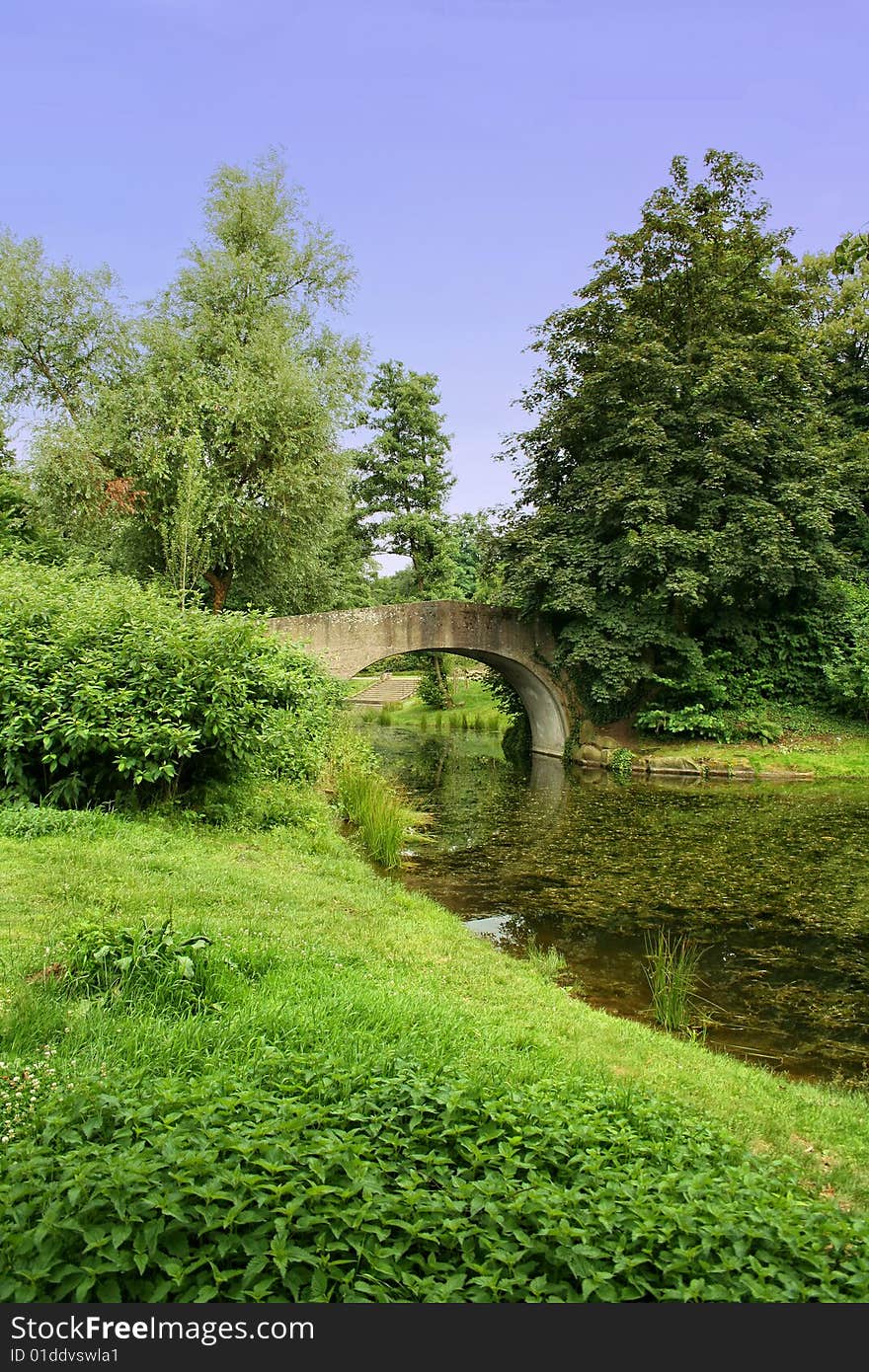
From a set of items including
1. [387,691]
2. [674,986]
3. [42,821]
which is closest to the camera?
[674,986]

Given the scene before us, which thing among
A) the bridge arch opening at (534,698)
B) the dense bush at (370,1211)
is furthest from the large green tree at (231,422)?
the dense bush at (370,1211)

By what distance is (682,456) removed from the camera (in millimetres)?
17609

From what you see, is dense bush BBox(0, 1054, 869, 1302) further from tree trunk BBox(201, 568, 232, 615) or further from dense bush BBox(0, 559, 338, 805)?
tree trunk BBox(201, 568, 232, 615)

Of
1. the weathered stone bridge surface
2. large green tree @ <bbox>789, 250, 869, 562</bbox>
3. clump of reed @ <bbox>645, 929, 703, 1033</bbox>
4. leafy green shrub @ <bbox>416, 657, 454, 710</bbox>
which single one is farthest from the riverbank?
leafy green shrub @ <bbox>416, 657, 454, 710</bbox>

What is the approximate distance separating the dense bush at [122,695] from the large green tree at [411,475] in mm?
23072

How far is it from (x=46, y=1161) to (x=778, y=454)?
19.0 m

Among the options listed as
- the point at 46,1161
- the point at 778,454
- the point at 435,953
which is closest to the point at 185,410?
the point at 778,454

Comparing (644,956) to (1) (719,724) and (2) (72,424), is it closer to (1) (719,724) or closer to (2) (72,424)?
(1) (719,724)

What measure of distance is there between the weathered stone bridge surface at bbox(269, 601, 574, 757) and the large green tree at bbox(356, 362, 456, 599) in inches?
416

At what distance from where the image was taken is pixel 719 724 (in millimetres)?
18906

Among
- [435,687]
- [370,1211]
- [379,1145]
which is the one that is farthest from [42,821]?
[435,687]

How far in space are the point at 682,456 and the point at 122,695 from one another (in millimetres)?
14336

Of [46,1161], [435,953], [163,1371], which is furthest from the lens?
[435,953]

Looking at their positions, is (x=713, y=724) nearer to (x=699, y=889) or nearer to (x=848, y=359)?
(x=699, y=889)
